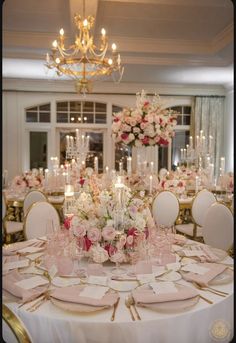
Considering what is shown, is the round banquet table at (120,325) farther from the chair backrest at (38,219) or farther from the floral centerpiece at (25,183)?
the floral centerpiece at (25,183)

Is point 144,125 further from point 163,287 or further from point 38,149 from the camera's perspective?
point 38,149

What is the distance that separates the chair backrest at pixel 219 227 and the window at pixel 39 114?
7021 mm

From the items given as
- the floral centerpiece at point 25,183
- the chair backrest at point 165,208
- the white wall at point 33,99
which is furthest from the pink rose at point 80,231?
the white wall at point 33,99

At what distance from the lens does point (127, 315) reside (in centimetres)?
169

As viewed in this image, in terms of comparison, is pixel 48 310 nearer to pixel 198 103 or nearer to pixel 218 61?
pixel 218 61

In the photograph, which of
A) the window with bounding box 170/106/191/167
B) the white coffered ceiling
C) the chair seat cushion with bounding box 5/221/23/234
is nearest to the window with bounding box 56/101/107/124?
the white coffered ceiling

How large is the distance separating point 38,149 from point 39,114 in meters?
0.96

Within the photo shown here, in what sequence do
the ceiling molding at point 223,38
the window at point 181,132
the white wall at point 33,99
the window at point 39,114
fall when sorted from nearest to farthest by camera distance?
1. the ceiling molding at point 223,38
2. the white wall at point 33,99
3. the window at point 39,114
4. the window at point 181,132

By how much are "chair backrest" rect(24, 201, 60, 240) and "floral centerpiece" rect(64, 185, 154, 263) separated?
102cm

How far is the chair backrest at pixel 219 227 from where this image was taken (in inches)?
125

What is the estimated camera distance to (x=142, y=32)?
604 centimetres

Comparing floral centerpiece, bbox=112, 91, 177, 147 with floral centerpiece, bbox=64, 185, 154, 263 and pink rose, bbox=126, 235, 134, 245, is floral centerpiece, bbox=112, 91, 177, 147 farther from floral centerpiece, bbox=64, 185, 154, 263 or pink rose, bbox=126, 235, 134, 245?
pink rose, bbox=126, 235, 134, 245

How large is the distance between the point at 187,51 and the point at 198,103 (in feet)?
11.0

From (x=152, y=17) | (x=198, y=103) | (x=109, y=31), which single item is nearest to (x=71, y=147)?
(x=109, y=31)
